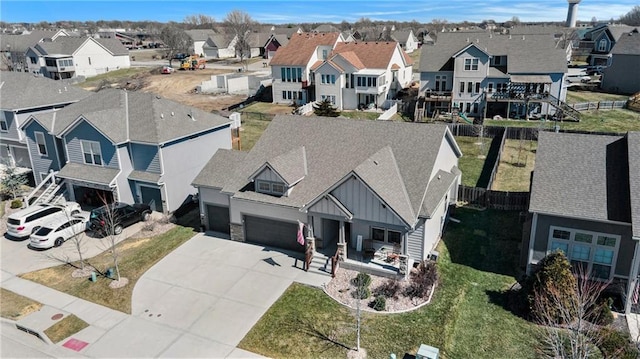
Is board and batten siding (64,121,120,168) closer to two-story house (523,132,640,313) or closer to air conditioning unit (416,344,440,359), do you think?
air conditioning unit (416,344,440,359)

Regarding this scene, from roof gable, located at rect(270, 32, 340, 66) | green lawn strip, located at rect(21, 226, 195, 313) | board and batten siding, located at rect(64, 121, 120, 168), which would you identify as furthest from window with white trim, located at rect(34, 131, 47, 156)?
roof gable, located at rect(270, 32, 340, 66)

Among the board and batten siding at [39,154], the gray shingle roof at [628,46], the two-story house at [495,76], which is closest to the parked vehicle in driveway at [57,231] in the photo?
the board and batten siding at [39,154]

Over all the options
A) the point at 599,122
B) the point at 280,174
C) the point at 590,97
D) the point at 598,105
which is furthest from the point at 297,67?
the point at 280,174

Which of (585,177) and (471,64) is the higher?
(471,64)

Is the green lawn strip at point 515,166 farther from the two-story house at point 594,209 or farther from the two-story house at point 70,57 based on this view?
the two-story house at point 70,57

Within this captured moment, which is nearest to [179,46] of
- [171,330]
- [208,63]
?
[208,63]

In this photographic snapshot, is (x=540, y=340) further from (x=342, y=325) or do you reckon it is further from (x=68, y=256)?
(x=68, y=256)

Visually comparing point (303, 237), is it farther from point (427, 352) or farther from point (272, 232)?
point (427, 352)
